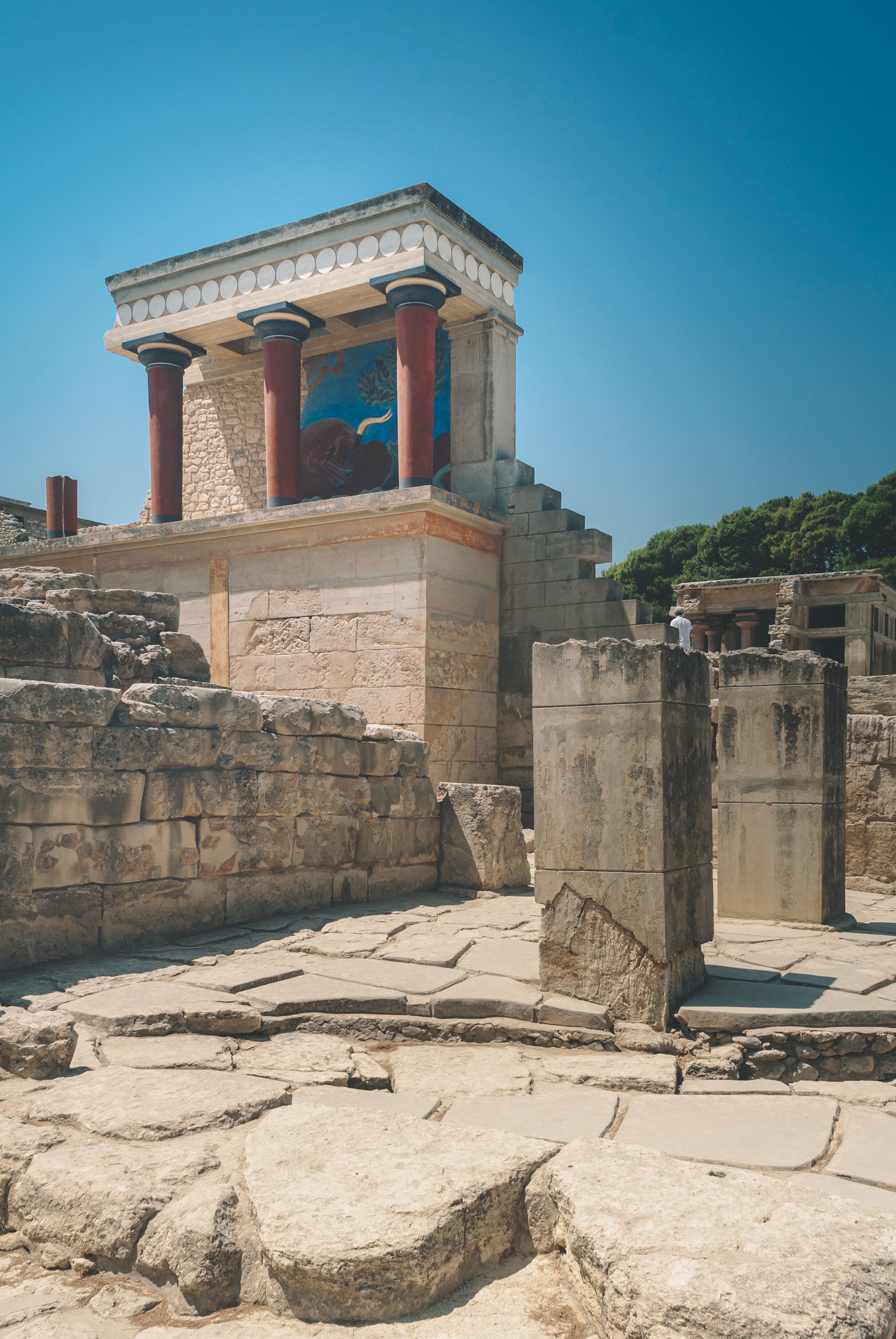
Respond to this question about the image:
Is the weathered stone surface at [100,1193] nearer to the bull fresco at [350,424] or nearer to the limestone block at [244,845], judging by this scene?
the limestone block at [244,845]

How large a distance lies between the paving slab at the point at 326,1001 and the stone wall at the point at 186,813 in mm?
1240

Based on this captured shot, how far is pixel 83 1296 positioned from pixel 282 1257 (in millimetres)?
536

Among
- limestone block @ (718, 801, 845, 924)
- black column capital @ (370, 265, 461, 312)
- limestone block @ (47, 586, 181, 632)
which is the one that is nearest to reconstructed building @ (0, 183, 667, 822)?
black column capital @ (370, 265, 461, 312)

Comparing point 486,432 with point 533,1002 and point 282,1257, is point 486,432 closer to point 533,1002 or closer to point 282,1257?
point 533,1002

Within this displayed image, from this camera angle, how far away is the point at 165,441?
13.5m

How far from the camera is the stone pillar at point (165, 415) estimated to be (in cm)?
1338

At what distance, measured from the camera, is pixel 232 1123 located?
9.21 ft

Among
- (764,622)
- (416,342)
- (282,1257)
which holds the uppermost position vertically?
(416,342)

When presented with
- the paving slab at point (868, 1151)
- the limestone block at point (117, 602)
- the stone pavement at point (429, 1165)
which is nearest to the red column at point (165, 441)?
the limestone block at point (117, 602)

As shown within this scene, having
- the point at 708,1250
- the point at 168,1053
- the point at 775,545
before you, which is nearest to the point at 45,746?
the point at 168,1053

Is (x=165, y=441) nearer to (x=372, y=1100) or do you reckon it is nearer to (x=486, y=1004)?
(x=486, y=1004)

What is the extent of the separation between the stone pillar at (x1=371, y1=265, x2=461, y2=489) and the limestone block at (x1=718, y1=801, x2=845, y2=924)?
627 centimetres

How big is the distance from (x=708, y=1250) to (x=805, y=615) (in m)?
24.6

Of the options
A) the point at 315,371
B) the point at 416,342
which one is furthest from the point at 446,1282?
the point at 315,371
